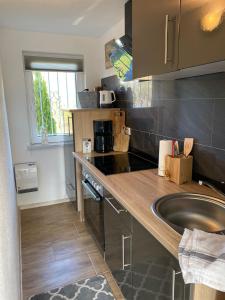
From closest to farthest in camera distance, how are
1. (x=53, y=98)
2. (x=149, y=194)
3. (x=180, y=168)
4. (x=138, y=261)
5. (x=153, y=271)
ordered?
(x=153, y=271) < (x=138, y=261) < (x=149, y=194) < (x=180, y=168) < (x=53, y=98)

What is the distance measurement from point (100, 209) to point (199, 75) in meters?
1.19

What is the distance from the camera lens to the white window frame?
2756 mm

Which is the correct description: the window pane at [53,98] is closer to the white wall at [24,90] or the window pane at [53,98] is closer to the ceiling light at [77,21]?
the white wall at [24,90]

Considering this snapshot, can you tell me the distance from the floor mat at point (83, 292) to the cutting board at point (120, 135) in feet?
4.19

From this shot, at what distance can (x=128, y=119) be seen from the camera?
242 cm

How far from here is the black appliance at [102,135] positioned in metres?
2.38

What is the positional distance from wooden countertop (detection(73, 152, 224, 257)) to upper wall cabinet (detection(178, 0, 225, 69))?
0.71 metres

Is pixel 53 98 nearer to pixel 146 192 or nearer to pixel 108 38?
pixel 108 38

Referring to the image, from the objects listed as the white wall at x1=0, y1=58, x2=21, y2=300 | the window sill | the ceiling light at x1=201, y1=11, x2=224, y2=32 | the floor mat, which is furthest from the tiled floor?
the ceiling light at x1=201, y1=11, x2=224, y2=32

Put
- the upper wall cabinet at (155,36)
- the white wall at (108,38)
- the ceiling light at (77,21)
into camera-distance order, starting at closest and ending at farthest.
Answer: the upper wall cabinet at (155,36) < the ceiling light at (77,21) < the white wall at (108,38)

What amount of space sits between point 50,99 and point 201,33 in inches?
92.1

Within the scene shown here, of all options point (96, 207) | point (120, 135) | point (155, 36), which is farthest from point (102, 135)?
point (155, 36)

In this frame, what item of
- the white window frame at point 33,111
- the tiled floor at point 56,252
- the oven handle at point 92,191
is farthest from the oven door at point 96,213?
the white window frame at point 33,111

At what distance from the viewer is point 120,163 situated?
1994mm
